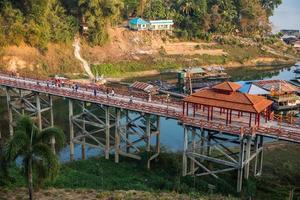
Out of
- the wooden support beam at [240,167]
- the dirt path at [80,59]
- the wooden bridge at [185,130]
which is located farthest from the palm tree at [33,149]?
the dirt path at [80,59]

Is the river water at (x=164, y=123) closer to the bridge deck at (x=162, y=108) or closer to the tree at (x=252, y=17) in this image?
the bridge deck at (x=162, y=108)

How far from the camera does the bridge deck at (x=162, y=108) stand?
30781 mm

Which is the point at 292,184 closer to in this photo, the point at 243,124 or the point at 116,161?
the point at 243,124

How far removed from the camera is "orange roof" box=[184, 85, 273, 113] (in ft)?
101

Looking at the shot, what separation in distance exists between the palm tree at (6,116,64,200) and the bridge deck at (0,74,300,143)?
13.9 meters

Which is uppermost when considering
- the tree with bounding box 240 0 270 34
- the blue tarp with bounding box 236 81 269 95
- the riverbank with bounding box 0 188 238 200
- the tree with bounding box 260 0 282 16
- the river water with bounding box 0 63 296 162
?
the tree with bounding box 260 0 282 16

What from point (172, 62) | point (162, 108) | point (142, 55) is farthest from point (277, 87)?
point (142, 55)

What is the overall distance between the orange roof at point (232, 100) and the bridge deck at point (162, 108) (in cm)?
145

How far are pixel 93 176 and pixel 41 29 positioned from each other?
51.9 metres

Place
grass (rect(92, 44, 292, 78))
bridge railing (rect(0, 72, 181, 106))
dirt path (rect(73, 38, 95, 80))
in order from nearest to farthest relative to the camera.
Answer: bridge railing (rect(0, 72, 181, 106))
dirt path (rect(73, 38, 95, 80))
grass (rect(92, 44, 292, 78))

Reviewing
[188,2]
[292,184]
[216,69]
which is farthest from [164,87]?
[188,2]

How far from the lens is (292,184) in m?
33.4

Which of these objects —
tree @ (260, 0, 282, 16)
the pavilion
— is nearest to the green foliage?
tree @ (260, 0, 282, 16)

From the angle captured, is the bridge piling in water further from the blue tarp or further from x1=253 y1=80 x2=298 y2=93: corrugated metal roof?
x1=253 y1=80 x2=298 y2=93: corrugated metal roof
